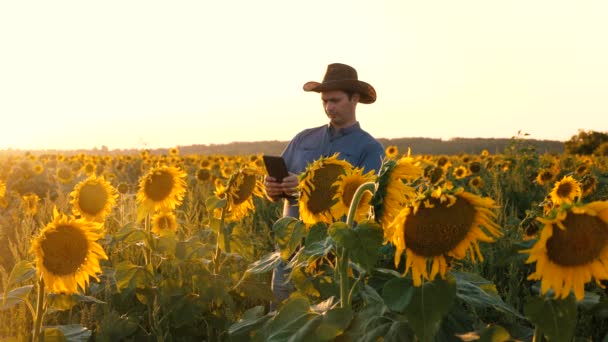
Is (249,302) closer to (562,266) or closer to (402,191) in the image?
(402,191)

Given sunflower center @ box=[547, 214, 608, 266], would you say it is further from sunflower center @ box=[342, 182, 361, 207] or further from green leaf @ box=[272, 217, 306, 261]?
green leaf @ box=[272, 217, 306, 261]

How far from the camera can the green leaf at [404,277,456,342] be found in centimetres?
160

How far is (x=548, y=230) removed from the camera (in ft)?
5.07

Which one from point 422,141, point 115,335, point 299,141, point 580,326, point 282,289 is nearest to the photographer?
point 115,335

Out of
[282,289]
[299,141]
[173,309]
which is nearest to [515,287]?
[282,289]

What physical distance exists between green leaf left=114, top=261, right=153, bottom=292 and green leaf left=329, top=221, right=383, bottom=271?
1907mm

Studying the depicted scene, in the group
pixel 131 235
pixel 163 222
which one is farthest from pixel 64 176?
pixel 131 235

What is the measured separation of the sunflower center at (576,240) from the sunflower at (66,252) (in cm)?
187

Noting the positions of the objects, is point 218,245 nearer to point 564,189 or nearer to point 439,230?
point 439,230

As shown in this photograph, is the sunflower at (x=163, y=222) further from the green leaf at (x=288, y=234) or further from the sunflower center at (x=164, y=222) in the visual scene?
the green leaf at (x=288, y=234)

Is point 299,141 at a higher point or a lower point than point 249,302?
higher

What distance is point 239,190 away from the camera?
342 cm

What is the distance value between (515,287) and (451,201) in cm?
294

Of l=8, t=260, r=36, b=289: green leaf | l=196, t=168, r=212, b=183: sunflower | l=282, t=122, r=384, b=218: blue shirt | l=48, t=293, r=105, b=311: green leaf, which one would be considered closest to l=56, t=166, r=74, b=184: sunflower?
l=196, t=168, r=212, b=183: sunflower
